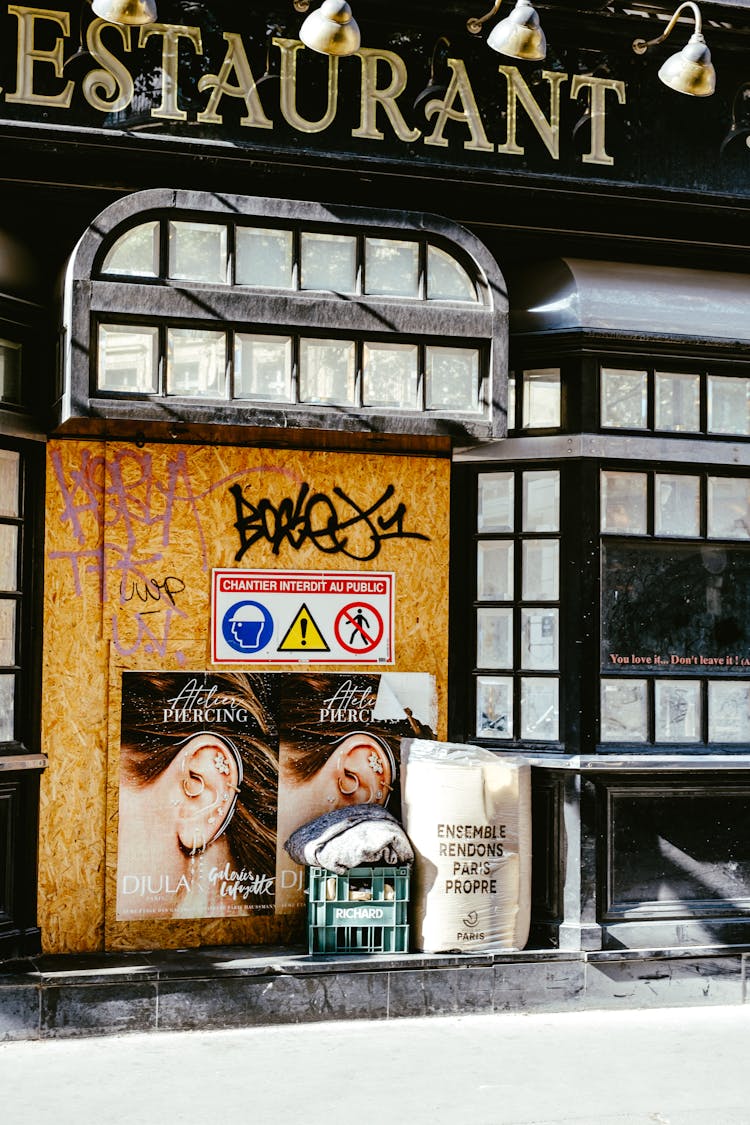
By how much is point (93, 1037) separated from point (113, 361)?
10.7 ft

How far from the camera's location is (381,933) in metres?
6.87

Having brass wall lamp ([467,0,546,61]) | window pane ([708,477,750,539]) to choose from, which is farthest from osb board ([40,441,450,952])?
brass wall lamp ([467,0,546,61])

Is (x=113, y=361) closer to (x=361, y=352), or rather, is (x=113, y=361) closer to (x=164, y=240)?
(x=164, y=240)

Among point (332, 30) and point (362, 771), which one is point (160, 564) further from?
point (332, 30)

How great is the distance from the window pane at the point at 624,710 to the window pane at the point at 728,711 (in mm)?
418

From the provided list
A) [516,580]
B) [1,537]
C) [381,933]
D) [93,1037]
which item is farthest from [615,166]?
[93,1037]

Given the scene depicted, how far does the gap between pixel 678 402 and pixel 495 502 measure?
1.17m

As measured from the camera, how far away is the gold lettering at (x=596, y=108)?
24.1ft

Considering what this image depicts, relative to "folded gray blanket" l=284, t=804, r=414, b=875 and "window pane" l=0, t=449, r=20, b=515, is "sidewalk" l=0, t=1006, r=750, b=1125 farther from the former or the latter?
"window pane" l=0, t=449, r=20, b=515

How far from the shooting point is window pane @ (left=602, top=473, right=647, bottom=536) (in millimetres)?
7379

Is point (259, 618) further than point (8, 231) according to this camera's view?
Yes

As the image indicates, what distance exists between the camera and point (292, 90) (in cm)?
690

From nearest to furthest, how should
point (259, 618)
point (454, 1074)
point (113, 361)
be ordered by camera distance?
point (454, 1074)
point (113, 361)
point (259, 618)

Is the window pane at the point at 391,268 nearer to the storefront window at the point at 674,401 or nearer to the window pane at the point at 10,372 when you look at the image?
the storefront window at the point at 674,401
